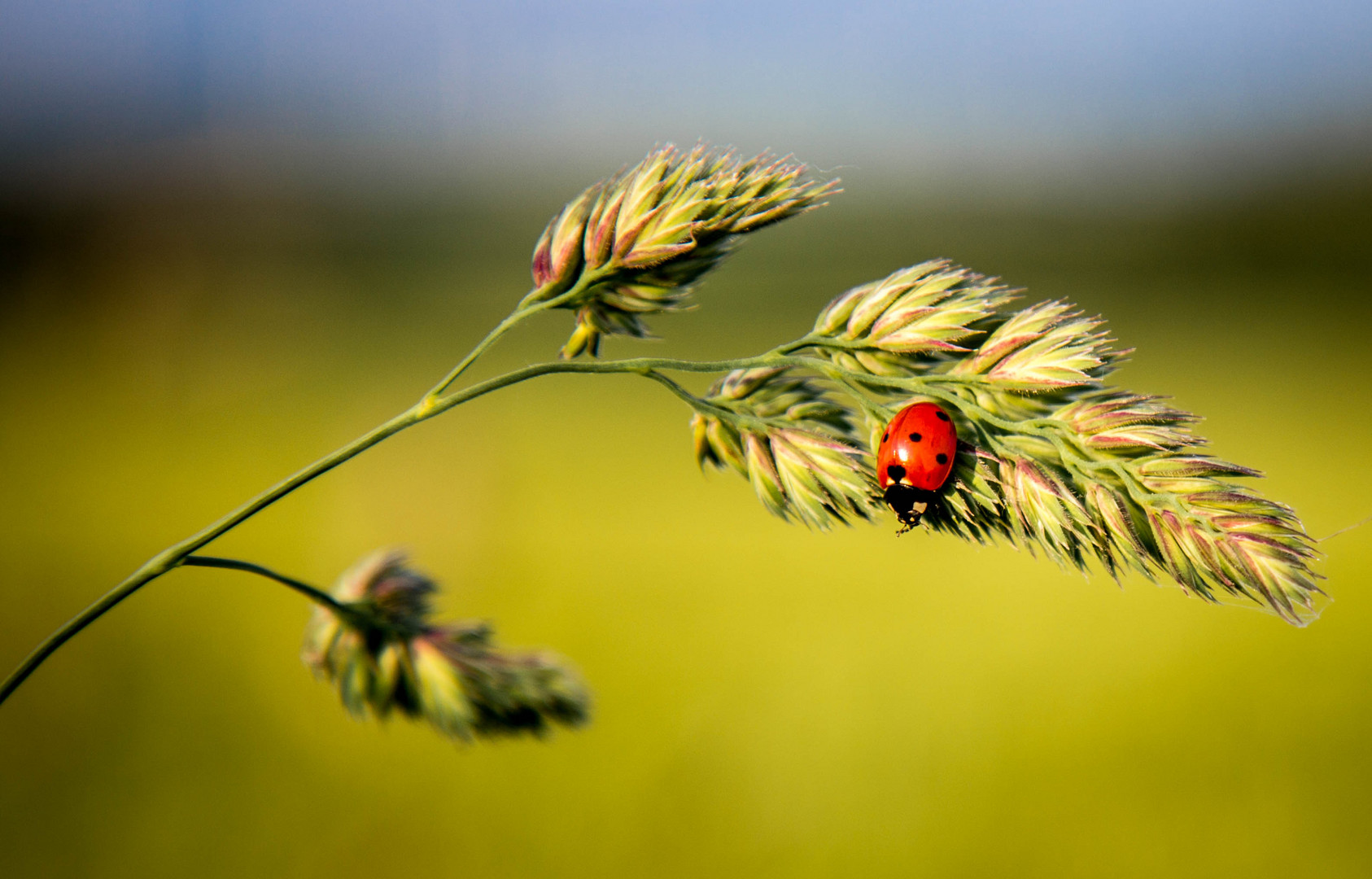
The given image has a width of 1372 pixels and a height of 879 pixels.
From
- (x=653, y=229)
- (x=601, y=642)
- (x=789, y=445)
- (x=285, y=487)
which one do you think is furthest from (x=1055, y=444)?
(x=601, y=642)

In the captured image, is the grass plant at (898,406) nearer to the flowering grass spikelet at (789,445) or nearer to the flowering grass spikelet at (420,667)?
the flowering grass spikelet at (789,445)

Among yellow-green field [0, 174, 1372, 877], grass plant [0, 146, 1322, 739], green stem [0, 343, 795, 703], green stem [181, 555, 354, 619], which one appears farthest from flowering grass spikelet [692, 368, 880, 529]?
green stem [181, 555, 354, 619]

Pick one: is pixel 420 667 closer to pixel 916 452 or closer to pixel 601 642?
pixel 916 452

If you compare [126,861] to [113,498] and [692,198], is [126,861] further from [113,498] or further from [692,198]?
[113,498]

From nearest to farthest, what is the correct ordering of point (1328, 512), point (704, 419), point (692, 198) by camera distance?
point (692, 198) < point (704, 419) < point (1328, 512)

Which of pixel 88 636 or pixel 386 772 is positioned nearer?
pixel 386 772

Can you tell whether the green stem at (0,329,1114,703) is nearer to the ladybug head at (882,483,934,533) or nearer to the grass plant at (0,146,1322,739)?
the grass plant at (0,146,1322,739)

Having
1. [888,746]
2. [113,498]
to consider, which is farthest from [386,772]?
[113,498]
